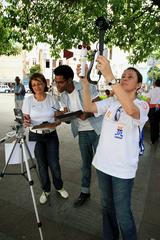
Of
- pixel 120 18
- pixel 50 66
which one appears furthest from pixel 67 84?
pixel 50 66

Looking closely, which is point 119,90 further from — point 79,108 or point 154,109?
point 154,109

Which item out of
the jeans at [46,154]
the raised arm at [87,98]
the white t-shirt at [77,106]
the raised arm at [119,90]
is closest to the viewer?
the raised arm at [119,90]

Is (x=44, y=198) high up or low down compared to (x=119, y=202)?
down

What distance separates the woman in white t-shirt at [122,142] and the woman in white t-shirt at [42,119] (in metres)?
1.19

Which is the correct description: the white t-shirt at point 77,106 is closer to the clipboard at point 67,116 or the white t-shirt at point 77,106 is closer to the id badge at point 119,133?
the clipboard at point 67,116

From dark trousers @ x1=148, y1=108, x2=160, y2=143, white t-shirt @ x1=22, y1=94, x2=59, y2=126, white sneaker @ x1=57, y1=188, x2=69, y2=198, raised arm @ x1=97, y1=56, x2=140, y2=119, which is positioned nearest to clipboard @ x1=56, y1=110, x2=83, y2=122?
white t-shirt @ x1=22, y1=94, x2=59, y2=126

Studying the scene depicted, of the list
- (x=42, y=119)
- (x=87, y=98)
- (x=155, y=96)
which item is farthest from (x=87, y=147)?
(x=155, y=96)

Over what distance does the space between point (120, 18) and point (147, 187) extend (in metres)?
4.85

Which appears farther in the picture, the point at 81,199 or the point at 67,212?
the point at 81,199

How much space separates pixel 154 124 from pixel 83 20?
3666 mm

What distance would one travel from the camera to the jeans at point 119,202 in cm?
250

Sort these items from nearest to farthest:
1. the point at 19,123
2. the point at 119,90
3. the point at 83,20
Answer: the point at 119,90, the point at 19,123, the point at 83,20

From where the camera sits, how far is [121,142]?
2420mm

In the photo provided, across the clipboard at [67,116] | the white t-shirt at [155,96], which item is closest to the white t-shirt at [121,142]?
the clipboard at [67,116]
